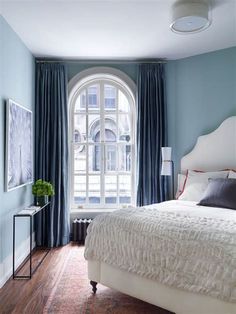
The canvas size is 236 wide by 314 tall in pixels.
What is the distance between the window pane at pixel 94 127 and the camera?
16.0 ft

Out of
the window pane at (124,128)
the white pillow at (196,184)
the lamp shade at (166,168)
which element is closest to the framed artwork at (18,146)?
the window pane at (124,128)

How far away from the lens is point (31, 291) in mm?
2926

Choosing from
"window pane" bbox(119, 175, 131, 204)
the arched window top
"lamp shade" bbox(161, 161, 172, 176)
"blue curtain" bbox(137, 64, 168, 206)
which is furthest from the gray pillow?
the arched window top

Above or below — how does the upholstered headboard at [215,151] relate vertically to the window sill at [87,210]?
above

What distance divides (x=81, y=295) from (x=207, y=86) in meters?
3.18

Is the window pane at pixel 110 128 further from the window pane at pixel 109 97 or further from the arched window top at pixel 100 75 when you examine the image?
the arched window top at pixel 100 75

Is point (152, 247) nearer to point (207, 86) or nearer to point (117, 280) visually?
point (117, 280)

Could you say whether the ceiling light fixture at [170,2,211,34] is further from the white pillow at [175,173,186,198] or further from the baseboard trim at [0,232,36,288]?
the baseboard trim at [0,232,36,288]

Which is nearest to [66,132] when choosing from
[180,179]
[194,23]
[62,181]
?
[62,181]

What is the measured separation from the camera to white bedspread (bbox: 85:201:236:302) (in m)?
2.06

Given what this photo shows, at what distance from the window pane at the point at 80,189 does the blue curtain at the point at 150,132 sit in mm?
896

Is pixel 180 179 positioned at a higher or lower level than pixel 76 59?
lower

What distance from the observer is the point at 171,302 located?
233cm

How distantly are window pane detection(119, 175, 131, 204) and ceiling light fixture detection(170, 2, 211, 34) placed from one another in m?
2.46
